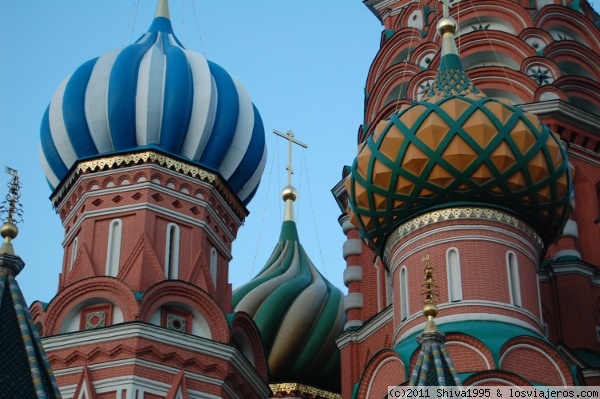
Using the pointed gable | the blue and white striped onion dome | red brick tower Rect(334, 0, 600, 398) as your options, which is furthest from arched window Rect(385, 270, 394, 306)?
the pointed gable

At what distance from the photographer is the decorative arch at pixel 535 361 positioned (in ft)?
38.7

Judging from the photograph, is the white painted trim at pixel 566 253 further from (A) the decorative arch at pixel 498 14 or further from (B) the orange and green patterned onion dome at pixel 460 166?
(A) the decorative arch at pixel 498 14

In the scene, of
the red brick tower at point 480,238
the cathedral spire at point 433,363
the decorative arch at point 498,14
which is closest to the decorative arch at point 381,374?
the red brick tower at point 480,238

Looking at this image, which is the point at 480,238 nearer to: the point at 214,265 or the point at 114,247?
the point at 214,265

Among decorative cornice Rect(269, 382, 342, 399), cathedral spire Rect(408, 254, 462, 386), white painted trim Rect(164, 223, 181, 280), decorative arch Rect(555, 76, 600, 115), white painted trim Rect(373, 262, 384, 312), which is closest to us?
cathedral spire Rect(408, 254, 462, 386)

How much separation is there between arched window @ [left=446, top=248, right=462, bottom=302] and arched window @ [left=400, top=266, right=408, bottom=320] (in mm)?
472

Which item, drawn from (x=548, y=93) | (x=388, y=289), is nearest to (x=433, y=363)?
(x=388, y=289)

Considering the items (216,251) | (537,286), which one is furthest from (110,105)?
(537,286)

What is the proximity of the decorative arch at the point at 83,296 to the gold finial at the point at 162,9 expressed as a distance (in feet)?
13.0

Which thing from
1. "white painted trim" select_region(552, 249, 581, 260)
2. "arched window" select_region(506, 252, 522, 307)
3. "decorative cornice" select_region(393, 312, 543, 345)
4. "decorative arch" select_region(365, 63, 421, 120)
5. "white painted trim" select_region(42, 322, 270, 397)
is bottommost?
"decorative cornice" select_region(393, 312, 543, 345)

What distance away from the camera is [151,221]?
14.0 meters

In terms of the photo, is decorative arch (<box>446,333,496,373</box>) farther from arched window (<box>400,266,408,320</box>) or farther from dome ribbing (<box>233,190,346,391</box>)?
dome ribbing (<box>233,190,346,391</box>)

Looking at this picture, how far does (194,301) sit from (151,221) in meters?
0.99

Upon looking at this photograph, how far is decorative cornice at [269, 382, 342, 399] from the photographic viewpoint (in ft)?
56.2
